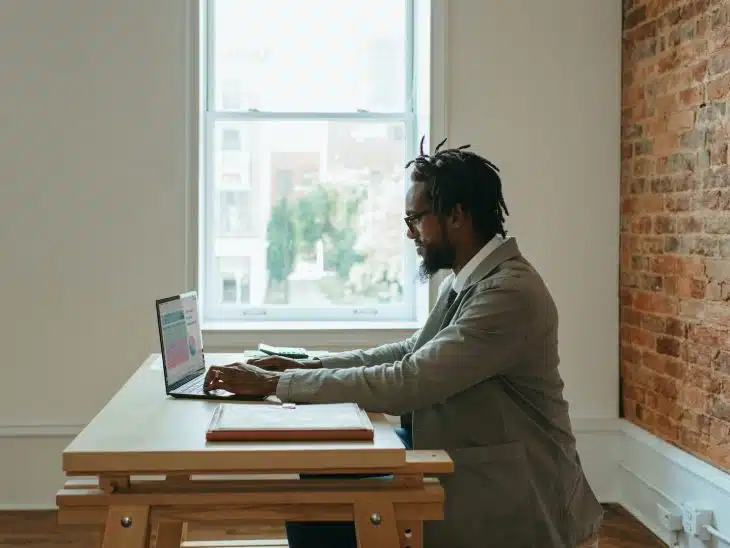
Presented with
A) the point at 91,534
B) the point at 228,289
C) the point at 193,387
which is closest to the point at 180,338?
the point at 193,387

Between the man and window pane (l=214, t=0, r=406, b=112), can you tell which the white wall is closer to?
window pane (l=214, t=0, r=406, b=112)

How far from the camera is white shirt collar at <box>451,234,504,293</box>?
2.47 meters

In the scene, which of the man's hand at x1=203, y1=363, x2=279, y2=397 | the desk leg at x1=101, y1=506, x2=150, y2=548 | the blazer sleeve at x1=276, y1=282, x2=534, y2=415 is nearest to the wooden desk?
the desk leg at x1=101, y1=506, x2=150, y2=548

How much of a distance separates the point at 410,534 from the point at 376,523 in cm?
9

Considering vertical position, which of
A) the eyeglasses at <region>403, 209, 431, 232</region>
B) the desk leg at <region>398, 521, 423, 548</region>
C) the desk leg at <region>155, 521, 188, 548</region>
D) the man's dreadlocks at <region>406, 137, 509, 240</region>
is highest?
the man's dreadlocks at <region>406, 137, 509, 240</region>

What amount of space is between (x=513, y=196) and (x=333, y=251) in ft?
2.87

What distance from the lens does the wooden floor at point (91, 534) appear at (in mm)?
3715

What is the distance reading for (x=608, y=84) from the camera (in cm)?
425

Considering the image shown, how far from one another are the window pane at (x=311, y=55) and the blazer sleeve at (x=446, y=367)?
7.83 ft

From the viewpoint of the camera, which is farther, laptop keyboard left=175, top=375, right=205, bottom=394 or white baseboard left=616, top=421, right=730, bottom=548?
white baseboard left=616, top=421, right=730, bottom=548

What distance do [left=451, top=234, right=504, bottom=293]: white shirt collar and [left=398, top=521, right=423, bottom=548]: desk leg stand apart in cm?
66

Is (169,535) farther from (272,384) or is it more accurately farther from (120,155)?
(120,155)

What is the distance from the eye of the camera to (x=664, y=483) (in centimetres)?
377

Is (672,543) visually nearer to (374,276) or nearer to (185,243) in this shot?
(374,276)
